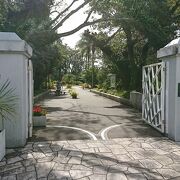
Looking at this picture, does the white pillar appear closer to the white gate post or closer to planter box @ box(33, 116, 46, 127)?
planter box @ box(33, 116, 46, 127)

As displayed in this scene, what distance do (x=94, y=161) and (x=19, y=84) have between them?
270cm

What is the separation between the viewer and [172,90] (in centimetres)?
807

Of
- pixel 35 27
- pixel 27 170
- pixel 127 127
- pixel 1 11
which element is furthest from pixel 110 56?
pixel 27 170

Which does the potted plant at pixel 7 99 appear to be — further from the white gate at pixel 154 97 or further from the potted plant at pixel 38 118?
the white gate at pixel 154 97

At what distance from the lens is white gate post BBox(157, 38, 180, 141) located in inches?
307

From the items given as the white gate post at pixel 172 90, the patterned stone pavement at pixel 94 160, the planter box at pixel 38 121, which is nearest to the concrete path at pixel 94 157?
the patterned stone pavement at pixel 94 160

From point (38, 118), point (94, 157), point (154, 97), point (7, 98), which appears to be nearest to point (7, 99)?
point (7, 98)

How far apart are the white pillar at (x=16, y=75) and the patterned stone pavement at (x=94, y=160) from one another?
39 cm

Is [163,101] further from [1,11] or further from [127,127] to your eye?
[1,11]

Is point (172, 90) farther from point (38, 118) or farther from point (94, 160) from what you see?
point (38, 118)

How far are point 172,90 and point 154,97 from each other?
1.59 meters

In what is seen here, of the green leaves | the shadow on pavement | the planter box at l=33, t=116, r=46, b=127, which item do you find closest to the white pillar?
the green leaves

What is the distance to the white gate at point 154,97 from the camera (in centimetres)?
869

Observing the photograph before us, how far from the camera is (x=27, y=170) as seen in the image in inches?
225
